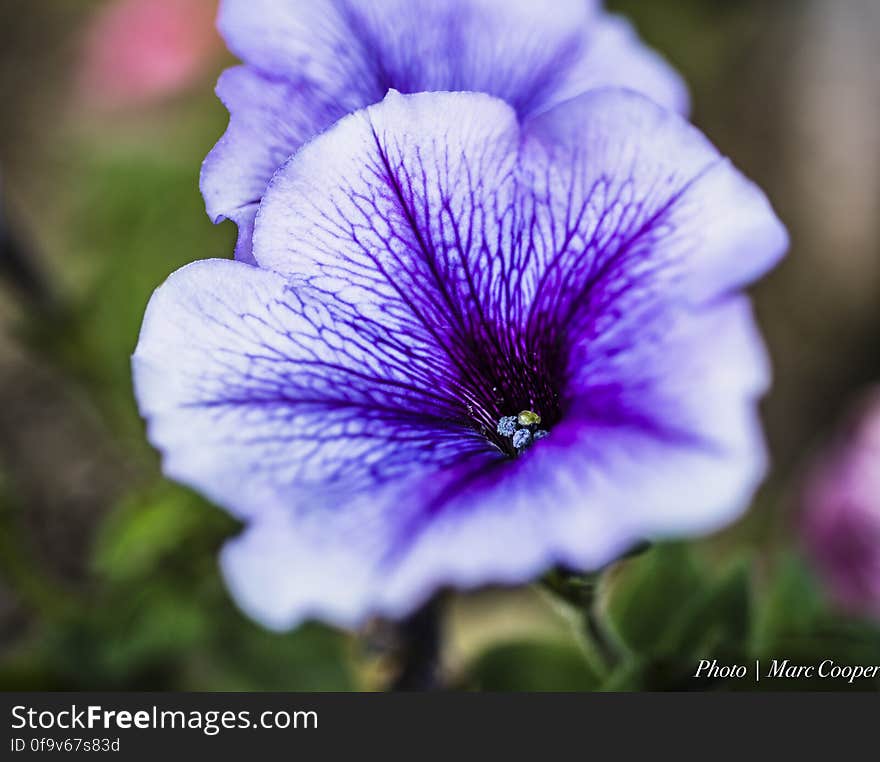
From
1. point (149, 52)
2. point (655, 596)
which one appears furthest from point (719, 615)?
point (149, 52)

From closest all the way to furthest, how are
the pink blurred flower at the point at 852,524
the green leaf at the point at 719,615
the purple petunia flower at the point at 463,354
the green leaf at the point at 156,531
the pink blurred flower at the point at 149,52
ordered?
the purple petunia flower at the point at 463,354 < the green leaf at the point at 719,615 < the green leaf at the point at 156,531 < the pink blurred flower at the point at 852,524 < the pink blurred flower at the point at 149,52

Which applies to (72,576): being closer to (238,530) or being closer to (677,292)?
(238,530)

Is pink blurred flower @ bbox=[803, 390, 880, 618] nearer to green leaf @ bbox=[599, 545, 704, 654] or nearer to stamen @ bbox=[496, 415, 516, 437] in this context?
green leaf @ bbox=[599, 545, 704, 654]

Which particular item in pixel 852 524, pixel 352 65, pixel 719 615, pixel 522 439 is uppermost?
pixel 352 65

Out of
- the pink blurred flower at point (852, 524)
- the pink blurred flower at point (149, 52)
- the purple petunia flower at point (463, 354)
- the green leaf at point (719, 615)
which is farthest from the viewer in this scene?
the pink blurred flower at point (149, 52)

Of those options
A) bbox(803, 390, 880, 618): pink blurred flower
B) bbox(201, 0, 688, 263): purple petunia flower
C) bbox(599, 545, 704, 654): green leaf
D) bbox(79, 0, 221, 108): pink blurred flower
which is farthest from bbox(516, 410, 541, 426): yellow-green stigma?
bbox(79, 0, 221, 108): pink blurred flower

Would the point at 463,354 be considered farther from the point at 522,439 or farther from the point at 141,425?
the point at 141,425

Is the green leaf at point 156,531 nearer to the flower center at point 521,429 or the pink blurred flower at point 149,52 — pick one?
the flower center at point 521,429

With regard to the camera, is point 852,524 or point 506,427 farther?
point 852,524

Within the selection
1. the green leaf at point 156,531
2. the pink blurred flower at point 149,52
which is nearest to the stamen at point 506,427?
the green leaf at point 156,531
